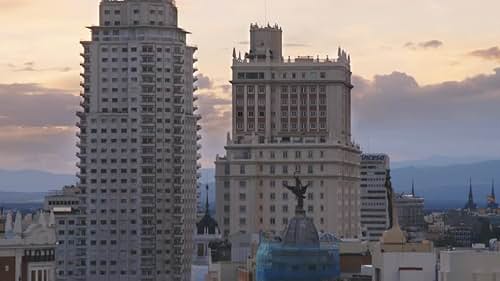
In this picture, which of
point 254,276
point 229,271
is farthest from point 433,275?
point 229,271

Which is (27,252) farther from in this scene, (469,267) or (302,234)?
(469,267)

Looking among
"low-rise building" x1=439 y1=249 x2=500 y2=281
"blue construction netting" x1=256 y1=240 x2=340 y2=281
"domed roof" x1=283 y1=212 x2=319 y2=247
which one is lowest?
"low-rise building" x1=439 y1=249 x2=500 y2=281

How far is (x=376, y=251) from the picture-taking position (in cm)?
12794

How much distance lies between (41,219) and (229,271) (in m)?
37.8

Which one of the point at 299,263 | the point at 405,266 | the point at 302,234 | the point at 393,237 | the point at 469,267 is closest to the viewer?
the point at 469,267

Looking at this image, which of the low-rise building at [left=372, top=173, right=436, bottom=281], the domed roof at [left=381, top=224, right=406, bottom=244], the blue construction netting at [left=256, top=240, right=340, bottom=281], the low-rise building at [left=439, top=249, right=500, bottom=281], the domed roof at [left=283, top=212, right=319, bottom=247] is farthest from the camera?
the domed roof at [left=283, top=212, right=319, bottom=247]

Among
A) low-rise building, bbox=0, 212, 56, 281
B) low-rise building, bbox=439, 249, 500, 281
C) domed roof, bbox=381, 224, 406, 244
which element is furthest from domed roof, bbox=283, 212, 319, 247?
low-rise building, bbox=439, 249, 500, 281

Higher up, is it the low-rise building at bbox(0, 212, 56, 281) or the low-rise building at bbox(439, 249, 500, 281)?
the low-rise building at bbox(0, 212, 56, 281)

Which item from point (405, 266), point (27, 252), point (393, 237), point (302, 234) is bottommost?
point (405, 266)

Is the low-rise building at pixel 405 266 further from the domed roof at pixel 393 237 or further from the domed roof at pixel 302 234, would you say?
the domed roof at pixel 302 234

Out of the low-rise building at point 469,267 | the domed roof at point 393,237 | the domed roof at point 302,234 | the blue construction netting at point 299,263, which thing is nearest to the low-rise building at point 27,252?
the blue construction netting at point 299,263

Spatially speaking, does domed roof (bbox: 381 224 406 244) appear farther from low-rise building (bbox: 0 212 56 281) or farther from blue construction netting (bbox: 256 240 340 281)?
low-rise building (bbox: 0 212 56 281)

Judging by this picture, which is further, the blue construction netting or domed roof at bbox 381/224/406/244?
the blue construction netting

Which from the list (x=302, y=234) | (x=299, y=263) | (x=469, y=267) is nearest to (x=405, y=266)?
(x=469, y=267)
